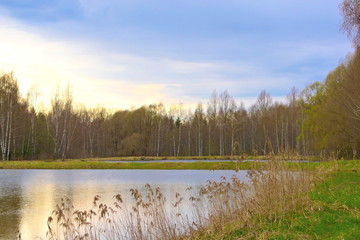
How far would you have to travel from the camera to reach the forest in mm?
49594

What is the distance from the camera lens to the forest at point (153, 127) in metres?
49.6

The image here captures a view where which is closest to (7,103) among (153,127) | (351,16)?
(153,127)

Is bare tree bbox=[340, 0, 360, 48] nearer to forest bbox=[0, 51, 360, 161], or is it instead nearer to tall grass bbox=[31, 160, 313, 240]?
tall grass bbox=[31, 160, 313, 240]

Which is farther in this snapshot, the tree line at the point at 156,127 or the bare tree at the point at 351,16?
the tree line at the point at 156,127

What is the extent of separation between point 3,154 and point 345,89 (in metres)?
38.7

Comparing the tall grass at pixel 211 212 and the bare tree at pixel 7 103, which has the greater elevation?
the bare tree at pixel 7 103

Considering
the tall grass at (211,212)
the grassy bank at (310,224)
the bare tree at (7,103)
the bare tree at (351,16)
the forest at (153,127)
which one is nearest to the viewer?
the grassy bank at (310,224)

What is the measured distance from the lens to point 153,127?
69688 millimetres

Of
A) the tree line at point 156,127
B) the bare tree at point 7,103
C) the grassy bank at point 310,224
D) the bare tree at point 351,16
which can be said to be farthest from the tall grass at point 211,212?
the bare tree at point 7,103

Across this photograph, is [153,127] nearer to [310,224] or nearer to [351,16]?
[351,16]

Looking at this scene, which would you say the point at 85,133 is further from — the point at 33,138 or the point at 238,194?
the point at 238,194

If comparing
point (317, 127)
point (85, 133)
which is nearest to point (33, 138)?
point (85, 133)

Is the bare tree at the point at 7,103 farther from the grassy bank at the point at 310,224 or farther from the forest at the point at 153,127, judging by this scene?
the grassy bank at the point at 310,224

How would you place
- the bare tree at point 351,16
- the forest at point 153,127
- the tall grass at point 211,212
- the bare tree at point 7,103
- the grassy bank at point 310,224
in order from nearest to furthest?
the grassy bank at point 310,224 < the tall grass at point 211,212 < the bare tree at point 351,16 < the bare tree at point 7,103 < the forest at point 153,127
